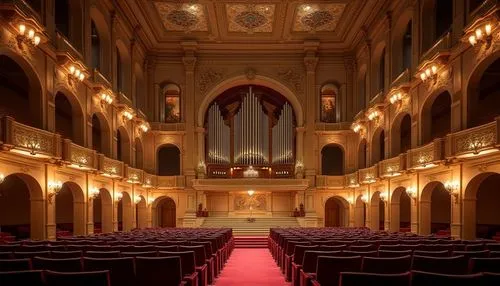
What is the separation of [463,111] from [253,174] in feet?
62.1

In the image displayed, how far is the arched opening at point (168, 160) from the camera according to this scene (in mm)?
37250

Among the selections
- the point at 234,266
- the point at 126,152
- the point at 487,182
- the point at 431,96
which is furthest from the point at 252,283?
the point at 126,152

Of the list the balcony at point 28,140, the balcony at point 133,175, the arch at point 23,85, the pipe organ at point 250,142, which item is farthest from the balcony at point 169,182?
the balcony at point 28,140

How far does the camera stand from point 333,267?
7.74 meters

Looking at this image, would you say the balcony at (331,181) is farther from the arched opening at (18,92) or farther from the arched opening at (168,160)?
the arched opening at (18,92)

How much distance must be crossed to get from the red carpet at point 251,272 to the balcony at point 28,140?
7.25m

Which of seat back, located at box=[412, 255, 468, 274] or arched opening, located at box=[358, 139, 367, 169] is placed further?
arched opening, located at box=[358, 139, 367, 169]

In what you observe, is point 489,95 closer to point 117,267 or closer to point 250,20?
point 250,20

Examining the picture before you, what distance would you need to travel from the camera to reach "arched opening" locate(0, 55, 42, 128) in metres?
17.7

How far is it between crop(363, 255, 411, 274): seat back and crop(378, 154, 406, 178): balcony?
53.6 feet

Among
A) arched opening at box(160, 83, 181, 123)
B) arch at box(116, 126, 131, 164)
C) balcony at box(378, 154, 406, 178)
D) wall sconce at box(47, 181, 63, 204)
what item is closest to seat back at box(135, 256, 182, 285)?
wall sconce at box(47, 181, 63, 204)

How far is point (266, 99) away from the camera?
126 feet

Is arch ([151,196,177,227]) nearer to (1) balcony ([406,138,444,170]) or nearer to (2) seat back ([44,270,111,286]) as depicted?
(1) balcony ([406,138,444,170])

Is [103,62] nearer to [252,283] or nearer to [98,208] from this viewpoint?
[98,208]
